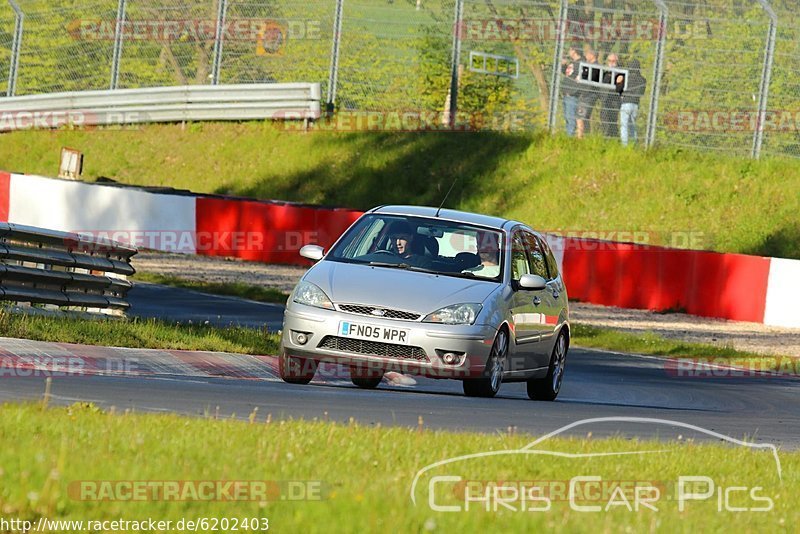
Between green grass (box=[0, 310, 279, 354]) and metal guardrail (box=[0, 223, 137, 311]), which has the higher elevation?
metal guardrail (box=[0, 223, 137, 311])

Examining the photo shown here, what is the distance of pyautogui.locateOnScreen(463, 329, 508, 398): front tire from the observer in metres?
11.5

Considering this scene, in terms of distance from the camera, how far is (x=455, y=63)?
102 feet

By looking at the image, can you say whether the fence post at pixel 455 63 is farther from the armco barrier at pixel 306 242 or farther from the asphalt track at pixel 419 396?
the asphalt track at pixel 419 396

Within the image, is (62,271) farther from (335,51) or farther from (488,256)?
(335,51)

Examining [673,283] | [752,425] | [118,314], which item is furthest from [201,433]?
[673,283]

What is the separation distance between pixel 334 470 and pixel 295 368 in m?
5.28

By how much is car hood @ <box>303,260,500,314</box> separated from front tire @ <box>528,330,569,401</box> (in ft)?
4.71

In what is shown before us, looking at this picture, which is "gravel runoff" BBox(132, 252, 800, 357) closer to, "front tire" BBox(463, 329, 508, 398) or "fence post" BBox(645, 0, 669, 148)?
"fence post" BBox(645, 0, 669, 148)

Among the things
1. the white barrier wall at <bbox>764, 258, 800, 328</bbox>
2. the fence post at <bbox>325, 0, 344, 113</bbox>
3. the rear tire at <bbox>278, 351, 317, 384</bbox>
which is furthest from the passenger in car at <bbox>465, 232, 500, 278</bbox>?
the fence post at <bbox>325, 0, 344, 113</bbox>

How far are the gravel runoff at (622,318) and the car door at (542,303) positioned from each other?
7.30 metres

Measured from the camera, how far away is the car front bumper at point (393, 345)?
11031 mm

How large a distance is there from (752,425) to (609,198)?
17646 mm

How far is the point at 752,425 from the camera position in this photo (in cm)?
1166

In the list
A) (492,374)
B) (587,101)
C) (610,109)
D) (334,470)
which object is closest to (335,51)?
(587,101)
